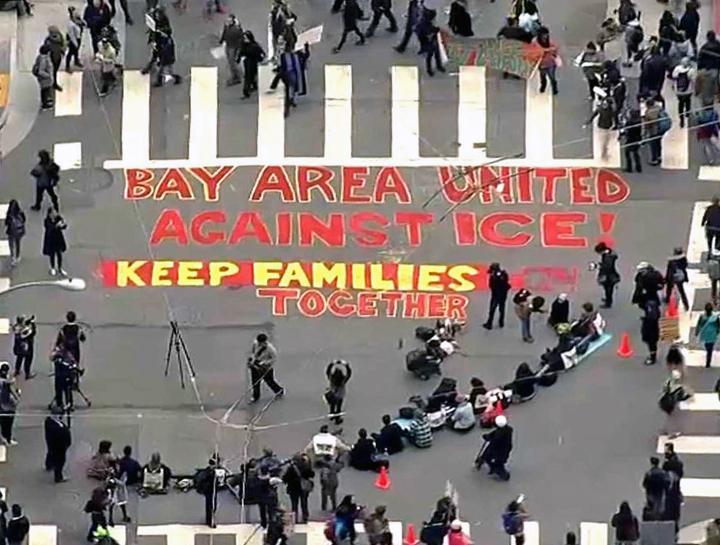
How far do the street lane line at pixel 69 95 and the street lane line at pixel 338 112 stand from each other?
496 cm

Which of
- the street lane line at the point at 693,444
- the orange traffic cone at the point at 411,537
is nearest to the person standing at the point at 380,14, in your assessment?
the street lane line at the point at 693,444

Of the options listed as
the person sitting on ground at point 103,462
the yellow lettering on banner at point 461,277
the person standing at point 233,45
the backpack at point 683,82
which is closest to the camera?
the person sitting on ground at point 103,462

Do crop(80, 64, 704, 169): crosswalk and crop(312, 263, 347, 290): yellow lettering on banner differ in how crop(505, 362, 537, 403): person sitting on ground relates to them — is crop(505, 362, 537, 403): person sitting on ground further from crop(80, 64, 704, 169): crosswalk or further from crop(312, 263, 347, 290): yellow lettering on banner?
crop(80, 64, 704, 169): crosswalk

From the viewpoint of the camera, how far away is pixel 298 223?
203 ft

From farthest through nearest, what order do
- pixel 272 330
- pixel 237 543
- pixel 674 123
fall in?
pixel 674 123, pixel 272 330, pixel 237 543

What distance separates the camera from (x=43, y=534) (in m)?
55.3

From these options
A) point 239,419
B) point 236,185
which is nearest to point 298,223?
point 236,185

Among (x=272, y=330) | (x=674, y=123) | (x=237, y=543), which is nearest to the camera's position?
(x=237, y=543)

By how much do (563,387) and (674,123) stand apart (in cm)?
802

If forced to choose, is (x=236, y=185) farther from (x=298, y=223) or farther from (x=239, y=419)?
(x=239, y=419)

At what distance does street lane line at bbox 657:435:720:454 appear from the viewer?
56.7m

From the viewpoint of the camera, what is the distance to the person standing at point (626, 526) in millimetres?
53500

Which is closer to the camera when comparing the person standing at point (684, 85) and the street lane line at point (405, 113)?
the person standing at point (684, 85)

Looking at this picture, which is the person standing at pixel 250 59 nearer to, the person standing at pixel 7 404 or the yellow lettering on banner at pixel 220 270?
the yellow lettering on banner at pixel 220 270
